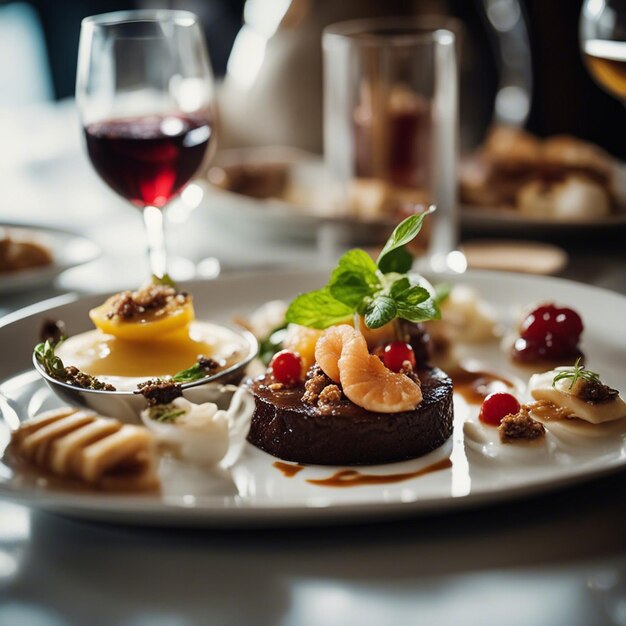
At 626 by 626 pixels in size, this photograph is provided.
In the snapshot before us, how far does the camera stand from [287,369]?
1.94 meters

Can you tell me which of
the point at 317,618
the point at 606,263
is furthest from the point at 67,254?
the point at 317,618

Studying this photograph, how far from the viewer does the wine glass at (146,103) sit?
2.51 metres

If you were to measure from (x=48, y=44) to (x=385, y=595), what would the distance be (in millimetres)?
7876

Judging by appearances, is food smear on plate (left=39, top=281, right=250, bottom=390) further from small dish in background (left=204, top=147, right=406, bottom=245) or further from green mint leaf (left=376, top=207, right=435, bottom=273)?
small dish in background (left=204, top=147, right=406, bottom=245)

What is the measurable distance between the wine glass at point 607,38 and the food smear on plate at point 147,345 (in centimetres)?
150

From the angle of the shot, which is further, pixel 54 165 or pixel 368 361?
pixel 54 165

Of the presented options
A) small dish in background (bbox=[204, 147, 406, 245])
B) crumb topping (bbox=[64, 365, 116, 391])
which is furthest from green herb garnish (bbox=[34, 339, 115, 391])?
small dish in background (bbox=[204, 147, 406, 245])

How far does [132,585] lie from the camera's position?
1381 millimetres

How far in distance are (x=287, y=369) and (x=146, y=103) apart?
3.48ft

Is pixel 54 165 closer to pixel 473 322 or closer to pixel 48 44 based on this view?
pixel 473 322

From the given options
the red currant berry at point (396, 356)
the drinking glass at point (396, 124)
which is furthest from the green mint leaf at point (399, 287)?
the drinking glass at point (396, 124)

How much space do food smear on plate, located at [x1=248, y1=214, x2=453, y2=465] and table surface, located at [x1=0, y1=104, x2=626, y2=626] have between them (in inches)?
10.7

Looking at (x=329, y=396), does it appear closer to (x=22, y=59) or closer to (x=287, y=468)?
(x=287, y=468)

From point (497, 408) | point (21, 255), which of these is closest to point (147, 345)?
point (497, 408)
